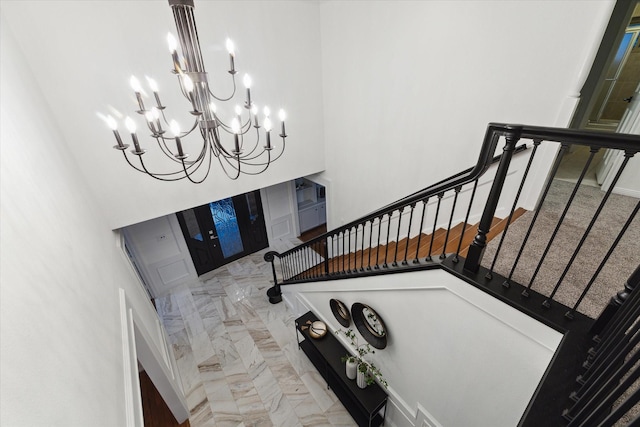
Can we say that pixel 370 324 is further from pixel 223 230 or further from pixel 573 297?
pixel 223 230

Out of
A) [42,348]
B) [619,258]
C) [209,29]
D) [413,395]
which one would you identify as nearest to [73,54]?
[209,29]

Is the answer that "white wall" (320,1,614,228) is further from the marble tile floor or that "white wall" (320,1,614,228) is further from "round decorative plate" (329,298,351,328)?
the marble tile floor

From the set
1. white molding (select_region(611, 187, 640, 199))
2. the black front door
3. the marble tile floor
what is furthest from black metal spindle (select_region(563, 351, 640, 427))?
the black front door

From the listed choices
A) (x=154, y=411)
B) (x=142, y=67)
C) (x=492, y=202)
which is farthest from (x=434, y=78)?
(x=154, y=411)

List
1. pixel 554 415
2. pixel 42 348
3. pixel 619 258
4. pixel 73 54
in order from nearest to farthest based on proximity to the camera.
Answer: pixel 42 348, pixel 554 415, pixel 619 258, pixel 73 54

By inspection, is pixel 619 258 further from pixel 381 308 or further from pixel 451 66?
pixel 451 66

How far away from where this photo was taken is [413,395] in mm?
2516

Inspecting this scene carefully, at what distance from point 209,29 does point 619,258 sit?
186 inches

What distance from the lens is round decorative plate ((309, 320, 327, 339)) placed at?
358 centimetres

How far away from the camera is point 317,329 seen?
3.66 m

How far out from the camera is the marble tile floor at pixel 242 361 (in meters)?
3.29

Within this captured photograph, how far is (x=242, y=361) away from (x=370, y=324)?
240 centimetres

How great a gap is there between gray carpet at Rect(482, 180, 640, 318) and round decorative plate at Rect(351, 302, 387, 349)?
1.20m

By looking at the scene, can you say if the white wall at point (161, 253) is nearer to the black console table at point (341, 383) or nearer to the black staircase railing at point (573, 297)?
the black console table at point (341, 383)
